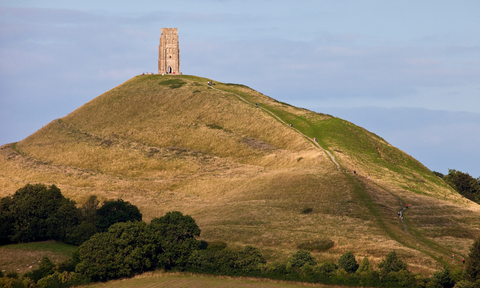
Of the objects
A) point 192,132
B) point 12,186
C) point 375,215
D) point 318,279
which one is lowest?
point 318,279

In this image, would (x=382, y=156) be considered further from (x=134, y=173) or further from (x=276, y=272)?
(x=276, y=272)

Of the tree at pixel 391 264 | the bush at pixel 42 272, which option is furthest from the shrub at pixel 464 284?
the bush at pixel 42 272

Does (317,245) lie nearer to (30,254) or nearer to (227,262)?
(227,262)

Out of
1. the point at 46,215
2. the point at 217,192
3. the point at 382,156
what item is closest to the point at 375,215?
the point at 217,192

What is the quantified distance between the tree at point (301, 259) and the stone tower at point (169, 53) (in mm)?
115476

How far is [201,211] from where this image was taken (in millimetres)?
84062

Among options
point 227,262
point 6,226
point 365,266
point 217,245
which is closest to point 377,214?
point 365,266

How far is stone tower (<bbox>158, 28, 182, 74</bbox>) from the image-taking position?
15888 centimetres

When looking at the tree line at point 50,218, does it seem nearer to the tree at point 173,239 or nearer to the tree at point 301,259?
the tree at point 173,239

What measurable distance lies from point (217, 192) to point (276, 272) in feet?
132

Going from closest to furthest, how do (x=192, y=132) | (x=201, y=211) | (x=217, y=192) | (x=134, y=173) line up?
(x=201, y=211) → (x=217, y=192) → (x=134, y=173) → (x=192, y=132)

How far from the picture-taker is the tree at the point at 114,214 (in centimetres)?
7119

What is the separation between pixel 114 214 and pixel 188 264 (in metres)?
20.2

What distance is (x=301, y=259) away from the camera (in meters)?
56.1
